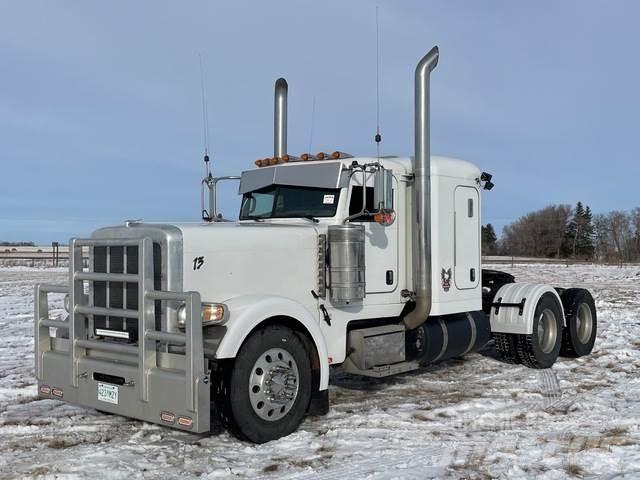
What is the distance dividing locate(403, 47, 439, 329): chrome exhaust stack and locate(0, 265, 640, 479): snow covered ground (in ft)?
3.79

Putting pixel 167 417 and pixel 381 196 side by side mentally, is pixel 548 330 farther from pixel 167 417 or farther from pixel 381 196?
pixel 167 417

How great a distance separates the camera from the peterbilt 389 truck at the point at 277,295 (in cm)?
521

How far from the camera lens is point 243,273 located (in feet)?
19.2

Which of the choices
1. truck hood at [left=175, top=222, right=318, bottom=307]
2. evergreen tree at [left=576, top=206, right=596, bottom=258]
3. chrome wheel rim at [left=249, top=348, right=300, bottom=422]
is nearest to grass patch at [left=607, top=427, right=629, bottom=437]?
chrome wheel rim at [left=249, top=348, right=300, bottom=422]

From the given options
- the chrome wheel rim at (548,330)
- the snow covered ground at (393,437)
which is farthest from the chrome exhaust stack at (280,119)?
the chrome wheel rim at (548,330)

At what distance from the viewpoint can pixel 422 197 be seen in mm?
7219

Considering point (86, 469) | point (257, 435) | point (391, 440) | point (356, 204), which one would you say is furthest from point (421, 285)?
point (86, 469)

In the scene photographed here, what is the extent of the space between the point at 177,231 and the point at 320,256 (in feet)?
5.27

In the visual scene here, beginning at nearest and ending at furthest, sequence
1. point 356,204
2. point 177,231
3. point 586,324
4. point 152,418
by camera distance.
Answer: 1. point 152,418
2. point 177,231
3. point 356,204
4. point 586,324

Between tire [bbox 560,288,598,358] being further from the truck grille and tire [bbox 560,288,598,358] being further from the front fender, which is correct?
the truck grille

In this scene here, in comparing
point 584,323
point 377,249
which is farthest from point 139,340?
point 584,323

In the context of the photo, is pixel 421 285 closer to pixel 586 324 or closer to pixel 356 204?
pixel 356 204

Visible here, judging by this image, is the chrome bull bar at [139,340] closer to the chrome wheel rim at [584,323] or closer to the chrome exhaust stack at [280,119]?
the chrome exhaust stack at [280,119]

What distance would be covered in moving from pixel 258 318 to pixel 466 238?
384 cm
